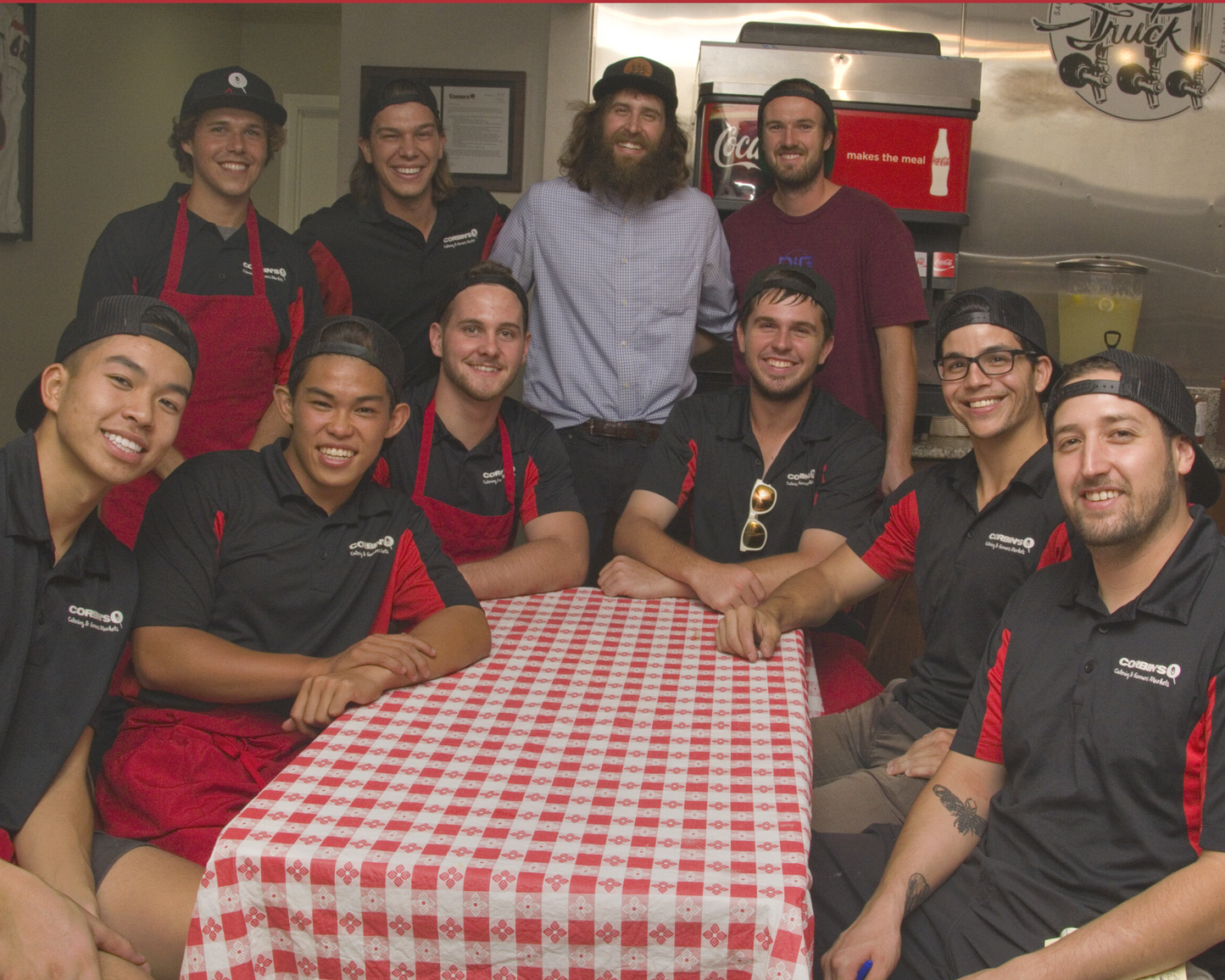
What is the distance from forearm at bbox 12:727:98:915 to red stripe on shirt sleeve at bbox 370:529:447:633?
1.80ft

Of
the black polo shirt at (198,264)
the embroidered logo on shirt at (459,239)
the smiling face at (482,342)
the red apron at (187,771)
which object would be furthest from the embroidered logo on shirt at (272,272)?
the red apron at (187,771)

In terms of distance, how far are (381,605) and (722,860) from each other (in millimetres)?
969

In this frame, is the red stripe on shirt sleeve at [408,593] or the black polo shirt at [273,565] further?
the red stripe on shirt sleeve at [408,593]

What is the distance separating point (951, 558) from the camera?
214cm

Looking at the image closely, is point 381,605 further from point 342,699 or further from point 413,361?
point 413,361

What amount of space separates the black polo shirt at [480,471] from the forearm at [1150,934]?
149cm

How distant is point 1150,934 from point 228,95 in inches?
95.2

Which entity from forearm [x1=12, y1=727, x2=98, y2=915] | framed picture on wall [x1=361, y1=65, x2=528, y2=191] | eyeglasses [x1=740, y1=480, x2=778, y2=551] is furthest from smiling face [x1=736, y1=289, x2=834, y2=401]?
framed picture on wall [x1=361, y1=65, x2=528, y2=191]

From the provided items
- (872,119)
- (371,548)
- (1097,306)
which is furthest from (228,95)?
(1097,306)

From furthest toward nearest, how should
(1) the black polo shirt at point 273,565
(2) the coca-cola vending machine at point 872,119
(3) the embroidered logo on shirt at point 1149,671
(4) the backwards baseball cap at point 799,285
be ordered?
(2) the coca-cola vending machine at point 872,119 < (4) the backwards baseball cap at point 799,285 < (1) the black polo shirt at point 273,565 < (3) the embroidered logo on shirt at point 1149,671

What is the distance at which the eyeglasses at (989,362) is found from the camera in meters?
2.12

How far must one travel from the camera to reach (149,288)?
2.56 metres

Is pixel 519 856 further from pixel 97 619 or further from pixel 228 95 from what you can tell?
pixel 228 95

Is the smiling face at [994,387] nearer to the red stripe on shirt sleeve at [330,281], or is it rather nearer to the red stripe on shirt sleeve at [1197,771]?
the red stripe on shirt sleeve at [1197,771]
